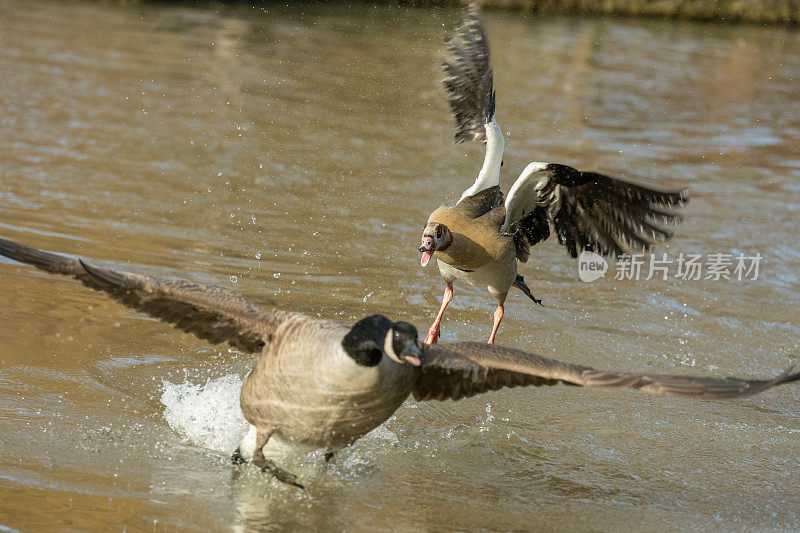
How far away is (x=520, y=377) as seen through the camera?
5.90 m

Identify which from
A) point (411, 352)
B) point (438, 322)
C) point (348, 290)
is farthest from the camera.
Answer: point (348, 290)

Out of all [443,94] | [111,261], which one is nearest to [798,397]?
[111,261]

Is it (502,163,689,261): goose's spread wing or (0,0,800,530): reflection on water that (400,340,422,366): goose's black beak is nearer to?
(0,0,800,530): reflection on water

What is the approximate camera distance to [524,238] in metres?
8.76

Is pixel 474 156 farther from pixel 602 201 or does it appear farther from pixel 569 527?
pixel 569 527

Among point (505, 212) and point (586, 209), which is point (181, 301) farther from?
point (586, 209)

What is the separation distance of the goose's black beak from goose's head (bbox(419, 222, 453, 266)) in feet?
8.68

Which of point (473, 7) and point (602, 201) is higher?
point (473, 7)

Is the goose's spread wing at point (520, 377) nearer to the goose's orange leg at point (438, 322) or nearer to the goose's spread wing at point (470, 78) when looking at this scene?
the goose's orange leg at point (438, 322)

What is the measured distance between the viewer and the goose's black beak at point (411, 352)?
17.2 feet

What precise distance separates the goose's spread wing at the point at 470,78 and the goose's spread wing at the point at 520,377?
3623 millimetres

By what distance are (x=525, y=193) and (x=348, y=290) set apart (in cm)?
211

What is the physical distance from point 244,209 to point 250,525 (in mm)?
6319

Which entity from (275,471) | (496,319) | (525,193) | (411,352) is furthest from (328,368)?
(496,319)
